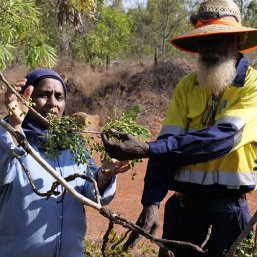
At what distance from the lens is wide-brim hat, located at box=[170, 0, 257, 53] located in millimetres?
2764

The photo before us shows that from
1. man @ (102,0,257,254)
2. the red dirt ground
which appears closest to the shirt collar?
man @ (102,0,257,254)

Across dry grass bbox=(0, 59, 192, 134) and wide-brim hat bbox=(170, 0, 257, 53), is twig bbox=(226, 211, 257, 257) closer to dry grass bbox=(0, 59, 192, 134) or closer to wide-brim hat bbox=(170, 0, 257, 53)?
wide-brim hat bbox=(170, 0, 257, 53)

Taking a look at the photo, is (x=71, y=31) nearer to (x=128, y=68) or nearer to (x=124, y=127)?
(x=128, y=68)

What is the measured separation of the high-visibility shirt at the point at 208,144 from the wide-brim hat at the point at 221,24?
19 cm

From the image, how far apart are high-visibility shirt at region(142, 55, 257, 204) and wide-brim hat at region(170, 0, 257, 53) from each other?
19cm

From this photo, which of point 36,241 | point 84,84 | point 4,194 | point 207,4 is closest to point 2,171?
point 4,194

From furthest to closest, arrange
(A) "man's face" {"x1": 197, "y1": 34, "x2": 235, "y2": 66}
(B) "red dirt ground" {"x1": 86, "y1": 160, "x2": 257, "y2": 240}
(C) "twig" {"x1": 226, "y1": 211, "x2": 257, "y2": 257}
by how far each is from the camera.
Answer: (B) "red dirt ground" {"x1": 86, "y1": 160, "x2": 257, "y2": 240} < (A) "man's face" {"x1": 197, "y1": 34, "x2": 235, "y2": 66} < (C) "twig" {"x1": 226, "y1": 211, "x2": 257, "y2": 257}

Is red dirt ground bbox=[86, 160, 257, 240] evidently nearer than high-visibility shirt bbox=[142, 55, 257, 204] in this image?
No

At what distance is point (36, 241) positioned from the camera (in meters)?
2.46

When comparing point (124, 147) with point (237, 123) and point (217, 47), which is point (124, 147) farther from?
point (217, 47)

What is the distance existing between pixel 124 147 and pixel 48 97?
0.67 metres

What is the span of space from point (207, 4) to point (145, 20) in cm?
2434

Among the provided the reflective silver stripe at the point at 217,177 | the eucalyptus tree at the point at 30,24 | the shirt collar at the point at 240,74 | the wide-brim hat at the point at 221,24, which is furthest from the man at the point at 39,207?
the eucalyptus tree at the point at 30,24

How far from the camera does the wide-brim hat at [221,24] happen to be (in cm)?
276
